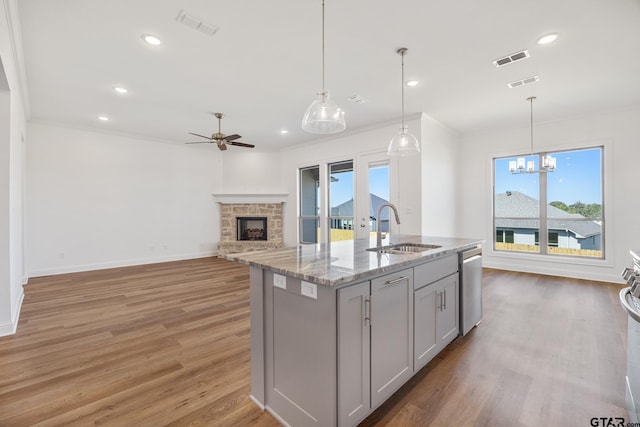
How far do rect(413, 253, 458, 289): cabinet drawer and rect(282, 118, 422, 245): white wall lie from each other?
2.54 meters

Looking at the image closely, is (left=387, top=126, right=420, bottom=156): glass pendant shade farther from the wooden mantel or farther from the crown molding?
the wooden mantel

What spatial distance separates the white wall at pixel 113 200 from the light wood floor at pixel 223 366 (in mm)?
1909

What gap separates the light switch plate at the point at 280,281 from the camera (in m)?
1.67

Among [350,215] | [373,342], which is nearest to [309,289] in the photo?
[373,342]

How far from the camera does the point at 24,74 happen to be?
350cm

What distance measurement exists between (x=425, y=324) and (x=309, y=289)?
1148 millimetres

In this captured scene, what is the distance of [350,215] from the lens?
6.45 meters

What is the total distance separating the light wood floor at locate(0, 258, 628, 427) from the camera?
1.80 metres

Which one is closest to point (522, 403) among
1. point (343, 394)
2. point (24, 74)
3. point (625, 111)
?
point (343, 394)

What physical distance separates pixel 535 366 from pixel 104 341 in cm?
377

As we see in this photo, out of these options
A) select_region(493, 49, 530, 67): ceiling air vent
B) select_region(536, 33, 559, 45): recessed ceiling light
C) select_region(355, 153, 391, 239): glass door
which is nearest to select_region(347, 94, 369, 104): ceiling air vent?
select_region(355, 153, 391, 239): glass door

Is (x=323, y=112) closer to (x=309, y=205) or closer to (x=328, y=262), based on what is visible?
(x=328, y=262)

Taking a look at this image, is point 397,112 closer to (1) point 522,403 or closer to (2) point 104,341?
(1) point 522,403

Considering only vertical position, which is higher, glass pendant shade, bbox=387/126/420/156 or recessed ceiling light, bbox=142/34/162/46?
recessed ceiling light, bbox=142/34/162/46
